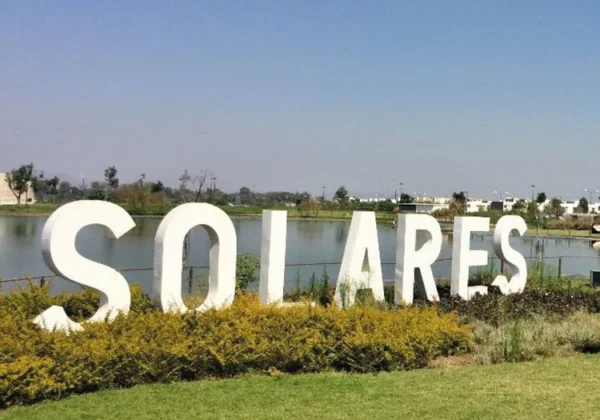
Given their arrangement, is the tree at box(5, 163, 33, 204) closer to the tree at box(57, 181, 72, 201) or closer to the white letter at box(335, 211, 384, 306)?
the tree at box(57, 181, 72, 201)

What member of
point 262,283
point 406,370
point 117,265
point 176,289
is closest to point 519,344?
point 406,370

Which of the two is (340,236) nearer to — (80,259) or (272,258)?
(272,258)

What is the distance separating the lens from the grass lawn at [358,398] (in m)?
5.55

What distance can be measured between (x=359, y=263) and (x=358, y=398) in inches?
175

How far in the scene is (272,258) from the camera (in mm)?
9484

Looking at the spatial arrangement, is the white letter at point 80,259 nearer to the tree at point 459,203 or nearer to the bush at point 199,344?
the bush at point 199,344

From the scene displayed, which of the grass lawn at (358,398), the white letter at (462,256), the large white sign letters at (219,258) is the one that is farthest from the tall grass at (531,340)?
the white letter at (462,256)

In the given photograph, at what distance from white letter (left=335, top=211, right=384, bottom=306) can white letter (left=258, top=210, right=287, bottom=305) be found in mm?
1130

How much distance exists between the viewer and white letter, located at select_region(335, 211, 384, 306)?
10102mm

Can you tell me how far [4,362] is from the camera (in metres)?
5.86

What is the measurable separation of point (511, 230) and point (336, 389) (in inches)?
326

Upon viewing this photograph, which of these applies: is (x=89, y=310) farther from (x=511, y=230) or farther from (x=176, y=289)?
(x=511, y=230)

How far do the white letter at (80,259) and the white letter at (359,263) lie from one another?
3.56m

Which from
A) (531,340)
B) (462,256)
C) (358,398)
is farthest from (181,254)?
(462,256)
